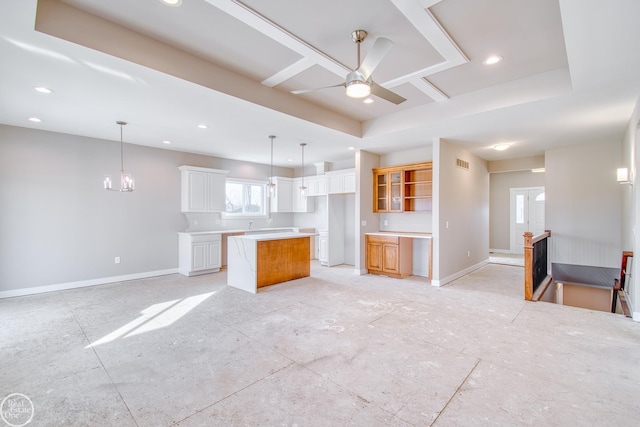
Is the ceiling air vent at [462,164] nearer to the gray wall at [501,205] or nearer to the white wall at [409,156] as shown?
the white wall at [409,156]

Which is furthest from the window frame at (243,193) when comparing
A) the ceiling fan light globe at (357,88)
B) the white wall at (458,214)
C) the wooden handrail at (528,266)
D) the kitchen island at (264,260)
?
the wooden handrail at (528,266)

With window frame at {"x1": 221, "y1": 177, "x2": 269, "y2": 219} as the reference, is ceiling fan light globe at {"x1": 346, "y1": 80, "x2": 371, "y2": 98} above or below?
above

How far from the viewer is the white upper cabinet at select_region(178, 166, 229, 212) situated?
6.58m

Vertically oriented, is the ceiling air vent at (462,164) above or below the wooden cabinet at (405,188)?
above

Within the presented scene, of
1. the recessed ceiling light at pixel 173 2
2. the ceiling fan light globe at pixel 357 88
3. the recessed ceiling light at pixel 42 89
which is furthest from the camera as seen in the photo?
the recessed ceiling light at pixel 42 89

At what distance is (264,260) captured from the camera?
5145 mm

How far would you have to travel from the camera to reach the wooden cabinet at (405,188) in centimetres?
608

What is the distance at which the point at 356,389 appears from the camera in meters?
2.21

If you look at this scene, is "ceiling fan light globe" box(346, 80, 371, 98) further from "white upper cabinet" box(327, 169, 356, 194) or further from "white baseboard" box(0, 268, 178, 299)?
"white baseboard" box(0, 268, 178, 299)

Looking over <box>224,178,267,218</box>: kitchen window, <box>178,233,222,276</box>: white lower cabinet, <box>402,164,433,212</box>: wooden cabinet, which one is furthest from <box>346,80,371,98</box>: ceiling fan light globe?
<box>224,178,267,218</box>: kitchen window

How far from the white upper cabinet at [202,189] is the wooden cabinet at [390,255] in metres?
3.68

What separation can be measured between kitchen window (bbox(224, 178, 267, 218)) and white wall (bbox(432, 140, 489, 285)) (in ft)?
15.9

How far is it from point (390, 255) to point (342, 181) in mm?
2225

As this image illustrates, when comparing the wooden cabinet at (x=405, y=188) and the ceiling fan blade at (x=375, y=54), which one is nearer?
the ceiling fan blade at (x=375, y=54)
